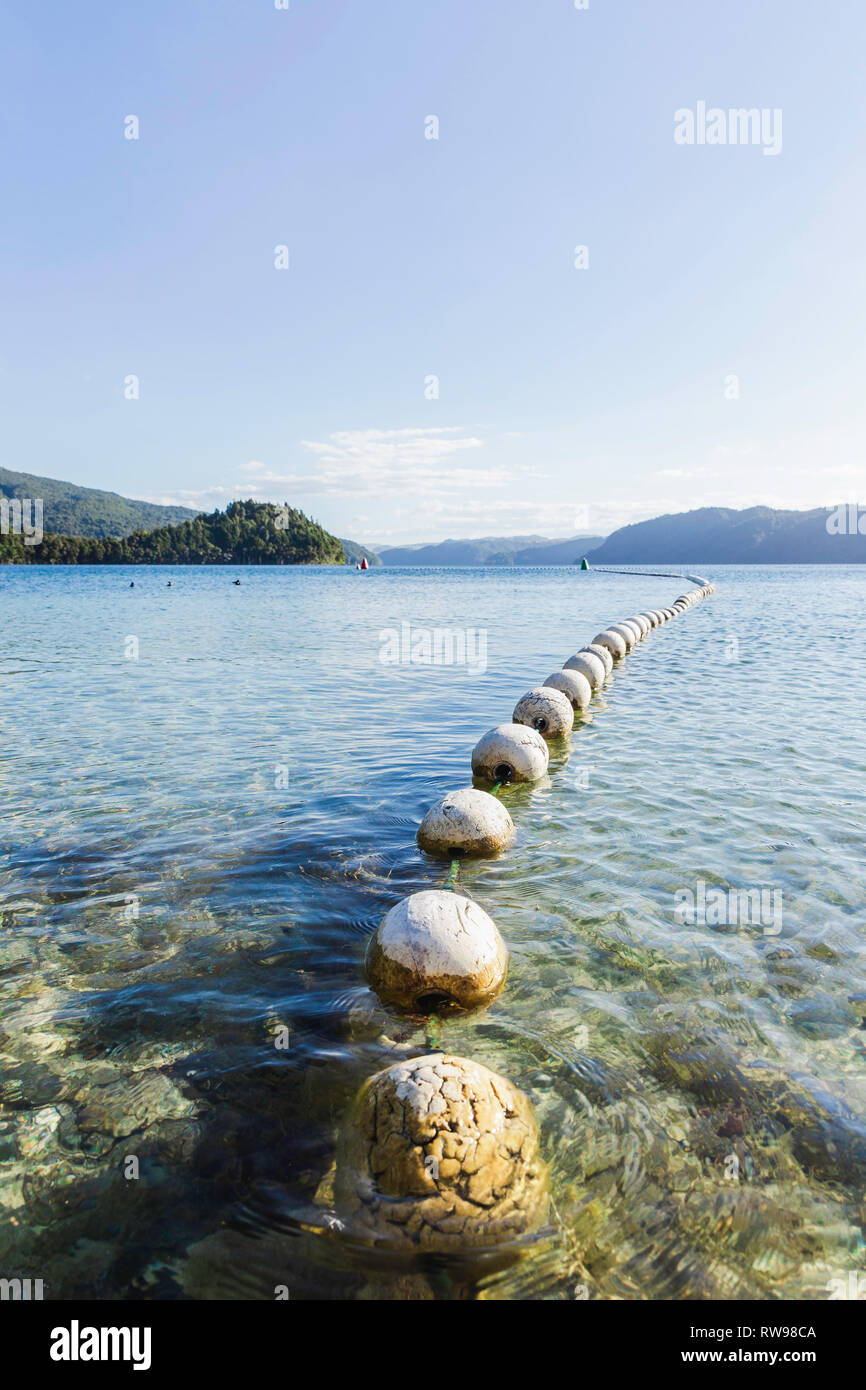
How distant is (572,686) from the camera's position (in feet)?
47.7

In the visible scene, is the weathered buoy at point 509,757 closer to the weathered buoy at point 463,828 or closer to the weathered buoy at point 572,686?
the weathered buoy at point 463,828

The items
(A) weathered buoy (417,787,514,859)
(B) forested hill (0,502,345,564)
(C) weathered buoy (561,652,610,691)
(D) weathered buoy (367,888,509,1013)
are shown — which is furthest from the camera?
(B) forested hill (0,502,345,564)

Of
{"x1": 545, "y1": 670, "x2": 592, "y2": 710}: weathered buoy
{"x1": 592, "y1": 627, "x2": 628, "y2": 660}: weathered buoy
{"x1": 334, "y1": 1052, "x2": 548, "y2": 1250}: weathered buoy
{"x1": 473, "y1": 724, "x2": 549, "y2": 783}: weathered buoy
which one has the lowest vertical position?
{"x1": 334, "y1": 1052, "x2": 548, "y2": 1250}: weathered buoy

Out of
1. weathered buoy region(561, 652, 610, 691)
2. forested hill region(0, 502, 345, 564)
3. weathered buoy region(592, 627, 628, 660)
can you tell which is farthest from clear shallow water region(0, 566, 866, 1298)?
forested hill region(0, 502, 345, 564)

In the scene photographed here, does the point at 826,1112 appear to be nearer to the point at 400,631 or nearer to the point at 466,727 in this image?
the point at 466,727

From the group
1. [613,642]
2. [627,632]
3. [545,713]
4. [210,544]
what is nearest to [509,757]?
[545,713]

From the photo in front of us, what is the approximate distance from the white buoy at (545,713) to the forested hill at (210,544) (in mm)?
144728

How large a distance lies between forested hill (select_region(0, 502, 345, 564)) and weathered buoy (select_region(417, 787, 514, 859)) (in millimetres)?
149185

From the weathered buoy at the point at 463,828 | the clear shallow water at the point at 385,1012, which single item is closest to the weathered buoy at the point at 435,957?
the clear shallow water at the point at 385,1012

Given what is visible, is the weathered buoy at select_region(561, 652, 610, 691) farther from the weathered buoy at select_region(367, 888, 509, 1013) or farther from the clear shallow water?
the weathered buoy at select_region(367, 888, 509, 1013)

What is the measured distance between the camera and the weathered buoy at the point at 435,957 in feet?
15.9

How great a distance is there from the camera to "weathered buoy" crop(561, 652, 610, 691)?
16547mm

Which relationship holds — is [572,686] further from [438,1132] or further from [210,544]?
[210,544]

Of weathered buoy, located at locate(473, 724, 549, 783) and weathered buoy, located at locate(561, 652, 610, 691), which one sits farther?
weathered buoy, located at locate(561, 652, 610, 691)
